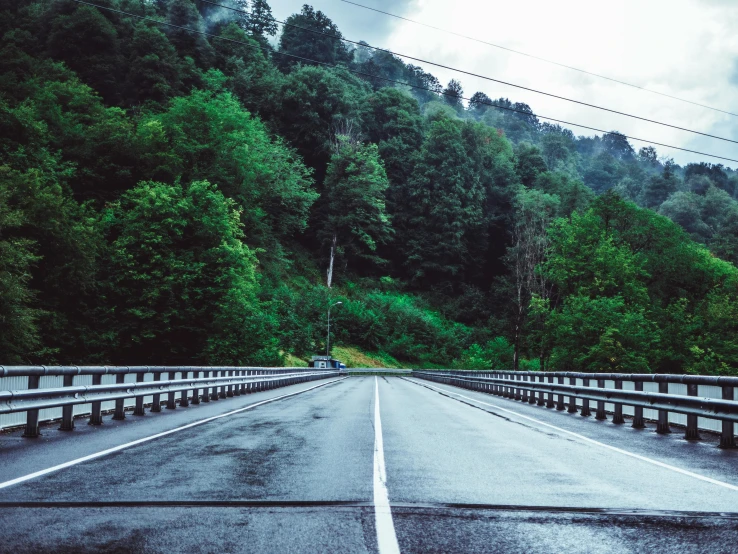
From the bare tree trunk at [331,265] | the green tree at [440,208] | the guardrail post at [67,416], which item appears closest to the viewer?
the guardrail post at [67,416]

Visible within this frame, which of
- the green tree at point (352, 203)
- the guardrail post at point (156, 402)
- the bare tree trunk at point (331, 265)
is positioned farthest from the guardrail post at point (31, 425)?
the green tree at point (352, 203)

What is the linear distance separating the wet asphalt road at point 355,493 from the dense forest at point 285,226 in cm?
1794

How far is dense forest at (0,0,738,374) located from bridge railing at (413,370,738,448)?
1037 centimetres

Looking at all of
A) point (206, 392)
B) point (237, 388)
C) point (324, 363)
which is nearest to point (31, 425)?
point (206, 392)

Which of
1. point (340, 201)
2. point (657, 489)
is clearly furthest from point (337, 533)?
point (340, 201)

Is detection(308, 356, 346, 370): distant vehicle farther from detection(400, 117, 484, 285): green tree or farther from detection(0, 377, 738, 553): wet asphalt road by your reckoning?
detection(0, 377, 738, 553): wet asphalt road

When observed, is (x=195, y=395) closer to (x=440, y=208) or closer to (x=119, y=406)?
(x=119, y=406)

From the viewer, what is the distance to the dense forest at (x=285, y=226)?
4988 cm

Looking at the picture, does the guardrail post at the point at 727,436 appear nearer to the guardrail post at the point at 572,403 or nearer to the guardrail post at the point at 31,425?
the guardrail post at the point at 572,403

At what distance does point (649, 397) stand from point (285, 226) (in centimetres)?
7663

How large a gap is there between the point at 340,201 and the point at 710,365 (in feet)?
188

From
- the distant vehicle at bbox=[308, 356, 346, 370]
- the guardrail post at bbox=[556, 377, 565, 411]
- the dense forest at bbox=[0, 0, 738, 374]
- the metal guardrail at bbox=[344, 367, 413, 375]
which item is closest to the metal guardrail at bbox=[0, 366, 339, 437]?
the guardrail post at bbox=[556, 377, 565, 411]

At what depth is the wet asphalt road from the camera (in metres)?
5.38

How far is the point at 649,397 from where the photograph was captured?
15.2m
